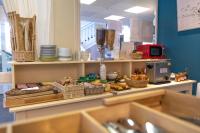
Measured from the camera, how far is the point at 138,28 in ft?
11.0

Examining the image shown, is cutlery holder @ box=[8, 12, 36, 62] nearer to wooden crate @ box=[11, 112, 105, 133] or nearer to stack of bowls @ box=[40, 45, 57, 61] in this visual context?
stack of bowls @ box=[40, 45, 57, 61]

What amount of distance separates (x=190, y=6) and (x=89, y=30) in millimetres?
3180

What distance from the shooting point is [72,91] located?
1467 millimetres

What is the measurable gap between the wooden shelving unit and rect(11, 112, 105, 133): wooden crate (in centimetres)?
109

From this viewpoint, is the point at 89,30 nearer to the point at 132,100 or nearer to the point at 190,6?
the point at 190,6

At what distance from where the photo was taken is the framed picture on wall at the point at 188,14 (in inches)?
93.8

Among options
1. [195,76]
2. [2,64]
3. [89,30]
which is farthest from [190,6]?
→ [2,64]

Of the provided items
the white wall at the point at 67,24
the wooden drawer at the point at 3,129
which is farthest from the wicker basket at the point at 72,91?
the wooden drawer at the point at 3,129

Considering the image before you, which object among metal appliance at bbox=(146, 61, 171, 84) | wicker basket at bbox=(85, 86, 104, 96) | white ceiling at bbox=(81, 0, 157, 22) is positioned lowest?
wicker basket at bbox=(85, 86, 104, 96)

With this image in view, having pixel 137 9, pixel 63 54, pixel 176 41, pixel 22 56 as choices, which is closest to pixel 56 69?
pixel 63 54

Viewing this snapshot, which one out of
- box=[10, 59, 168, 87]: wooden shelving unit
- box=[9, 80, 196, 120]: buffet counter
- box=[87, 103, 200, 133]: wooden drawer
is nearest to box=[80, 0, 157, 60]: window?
box=[10, 59, 168, 87]: wooden shelving unit

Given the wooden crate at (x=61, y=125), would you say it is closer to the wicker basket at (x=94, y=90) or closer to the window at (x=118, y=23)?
the wicker basket at (x=94, y=90)

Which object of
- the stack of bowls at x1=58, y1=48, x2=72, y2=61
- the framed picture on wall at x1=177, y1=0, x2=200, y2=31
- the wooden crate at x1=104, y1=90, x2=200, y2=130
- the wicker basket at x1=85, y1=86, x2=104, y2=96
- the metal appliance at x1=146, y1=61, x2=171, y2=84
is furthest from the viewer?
the framed picture on wall at x1=177, y1=0, x2=200, y2=31

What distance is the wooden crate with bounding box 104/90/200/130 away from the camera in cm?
81
